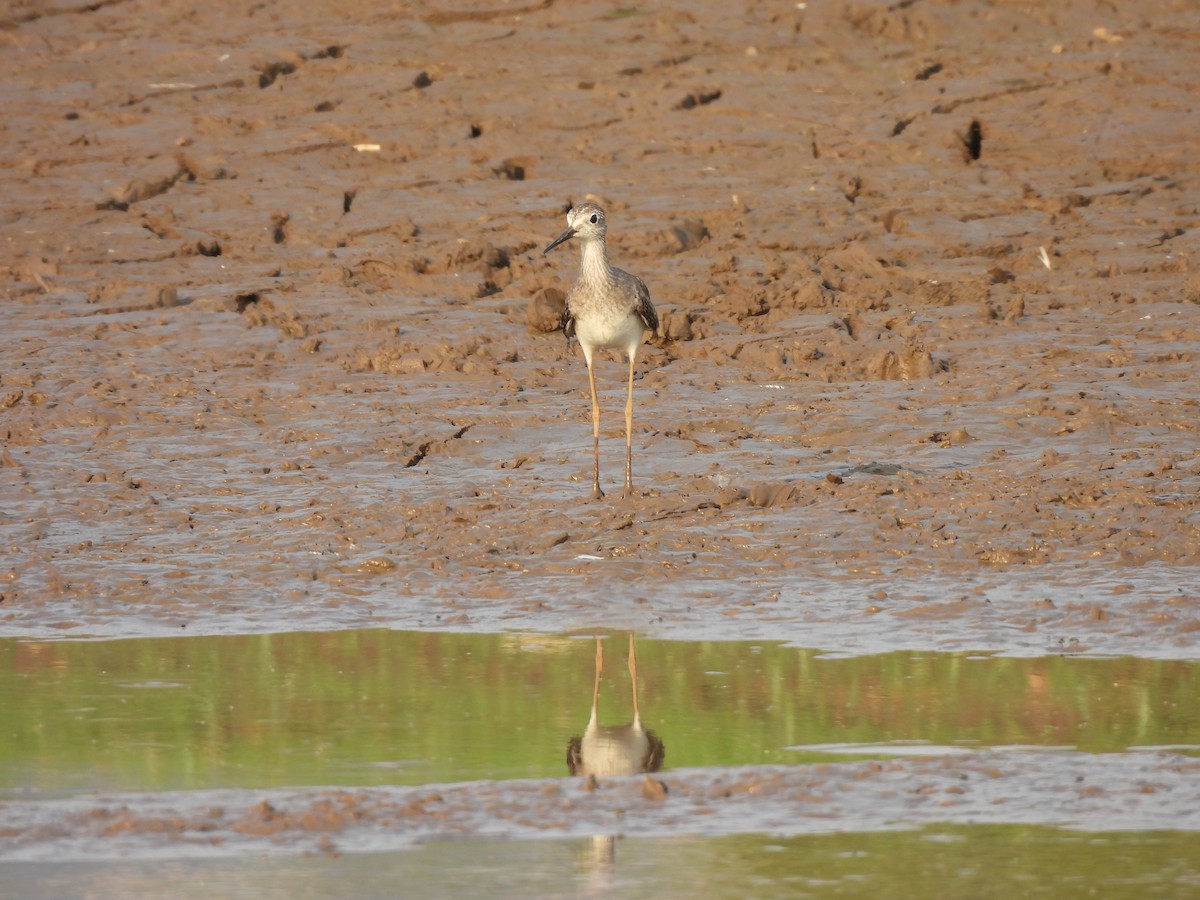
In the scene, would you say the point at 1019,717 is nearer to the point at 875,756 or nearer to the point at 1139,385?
the point at 875,756

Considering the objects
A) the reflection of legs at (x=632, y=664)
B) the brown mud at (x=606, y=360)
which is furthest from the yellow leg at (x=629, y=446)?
the reflection of legs at (x=632, y=664)

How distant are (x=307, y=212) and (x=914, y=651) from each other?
7.60 metres

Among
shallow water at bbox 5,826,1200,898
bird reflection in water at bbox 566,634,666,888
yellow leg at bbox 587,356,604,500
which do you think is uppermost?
yellow leg at bbox 587,356,604,500

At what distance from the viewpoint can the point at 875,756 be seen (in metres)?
5.77

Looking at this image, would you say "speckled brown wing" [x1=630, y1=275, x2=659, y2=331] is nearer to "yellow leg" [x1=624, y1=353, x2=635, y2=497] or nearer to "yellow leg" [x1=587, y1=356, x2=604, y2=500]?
"yellow leg" [x1=624, y1=353, x2=635, y2=497]

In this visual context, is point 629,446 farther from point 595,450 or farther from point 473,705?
point 473,705

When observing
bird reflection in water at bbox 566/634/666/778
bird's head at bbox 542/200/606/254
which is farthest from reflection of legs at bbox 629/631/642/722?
bird's head at bbox 542/200/606/254

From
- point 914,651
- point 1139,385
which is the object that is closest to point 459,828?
point 914,651

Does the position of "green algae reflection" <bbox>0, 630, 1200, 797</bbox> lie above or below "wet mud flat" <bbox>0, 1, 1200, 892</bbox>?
below

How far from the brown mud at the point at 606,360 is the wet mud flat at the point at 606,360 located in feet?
0.10

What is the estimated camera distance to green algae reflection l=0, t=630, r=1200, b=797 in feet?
19.1

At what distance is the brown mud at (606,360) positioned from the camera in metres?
8.18

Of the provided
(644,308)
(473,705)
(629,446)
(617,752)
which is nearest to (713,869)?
(617,752)

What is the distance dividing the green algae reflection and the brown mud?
0.36m
